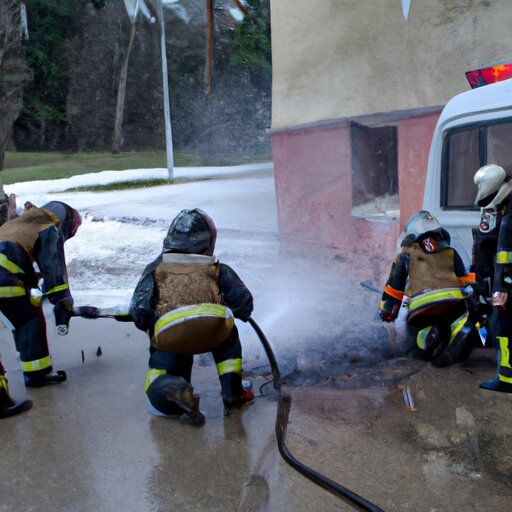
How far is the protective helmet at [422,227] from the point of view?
13.6ft

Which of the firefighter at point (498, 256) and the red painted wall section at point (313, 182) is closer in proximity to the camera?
the firefighter at point (498, 256)

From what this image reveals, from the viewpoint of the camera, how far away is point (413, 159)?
741 centimetres

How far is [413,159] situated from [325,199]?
5.10 feet

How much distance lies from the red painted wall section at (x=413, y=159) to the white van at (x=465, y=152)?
8.02 feet

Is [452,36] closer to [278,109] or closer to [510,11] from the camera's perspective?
[510,11]

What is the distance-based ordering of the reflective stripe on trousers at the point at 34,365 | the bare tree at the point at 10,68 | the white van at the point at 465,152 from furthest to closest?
the bare tree at the point at 10,68
the reflective stripe on trousers at the point at 34,365
the white van at the point at 465,152

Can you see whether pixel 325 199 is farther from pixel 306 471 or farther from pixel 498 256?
pixel 306 471

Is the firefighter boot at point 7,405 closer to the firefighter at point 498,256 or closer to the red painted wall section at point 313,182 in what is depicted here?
the firefighter at point 498,256

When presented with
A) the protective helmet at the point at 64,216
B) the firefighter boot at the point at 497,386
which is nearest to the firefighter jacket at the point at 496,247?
the firefighter boot at the point at 497,386

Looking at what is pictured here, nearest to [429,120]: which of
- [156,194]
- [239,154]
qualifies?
[156,194]

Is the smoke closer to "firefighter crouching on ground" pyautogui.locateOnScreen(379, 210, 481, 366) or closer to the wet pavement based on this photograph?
the wet pavement

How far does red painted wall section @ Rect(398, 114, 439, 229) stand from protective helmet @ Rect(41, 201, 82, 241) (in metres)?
4.10

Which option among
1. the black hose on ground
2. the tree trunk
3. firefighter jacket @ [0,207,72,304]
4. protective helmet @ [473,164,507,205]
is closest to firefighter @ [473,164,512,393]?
protective helmet @ [473,164,507,205]

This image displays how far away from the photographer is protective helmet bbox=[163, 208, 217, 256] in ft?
12.5
